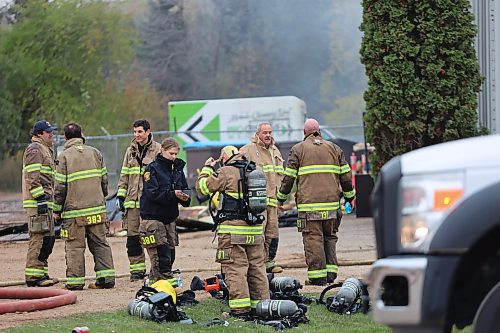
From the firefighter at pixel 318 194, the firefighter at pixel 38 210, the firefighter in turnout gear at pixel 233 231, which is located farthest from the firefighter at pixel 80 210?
the firefighter in turnout gear at pixel 233 231

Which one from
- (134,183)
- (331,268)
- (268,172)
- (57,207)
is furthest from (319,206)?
(57,207)

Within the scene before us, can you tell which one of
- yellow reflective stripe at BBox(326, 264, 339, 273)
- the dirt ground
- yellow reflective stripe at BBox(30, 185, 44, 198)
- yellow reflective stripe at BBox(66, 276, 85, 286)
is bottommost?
the dirt ground

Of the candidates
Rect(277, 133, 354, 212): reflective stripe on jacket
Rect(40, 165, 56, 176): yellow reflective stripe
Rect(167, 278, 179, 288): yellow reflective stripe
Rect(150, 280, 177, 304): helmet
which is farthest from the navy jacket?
Rect(40, 165, 56, 176): yellow reflective stripe

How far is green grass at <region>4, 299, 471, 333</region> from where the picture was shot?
9336mm

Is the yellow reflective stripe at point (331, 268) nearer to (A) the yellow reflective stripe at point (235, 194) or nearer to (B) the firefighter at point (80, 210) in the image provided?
(B) the firefighter at point (80, 210)

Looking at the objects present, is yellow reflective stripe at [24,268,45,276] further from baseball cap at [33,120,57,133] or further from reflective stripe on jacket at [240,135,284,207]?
reflective stripe on jacket at [240,135,284,207]

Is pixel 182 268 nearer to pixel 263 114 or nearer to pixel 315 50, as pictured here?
pixel 263 114

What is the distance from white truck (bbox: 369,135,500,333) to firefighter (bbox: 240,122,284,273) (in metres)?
7.63

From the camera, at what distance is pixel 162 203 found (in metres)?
11.4

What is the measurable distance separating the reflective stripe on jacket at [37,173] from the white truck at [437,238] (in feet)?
27.0

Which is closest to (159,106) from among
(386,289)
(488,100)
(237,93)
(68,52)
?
(237,93)

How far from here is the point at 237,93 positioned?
147 feet

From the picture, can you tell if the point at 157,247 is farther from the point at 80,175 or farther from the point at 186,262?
the point at 186,262

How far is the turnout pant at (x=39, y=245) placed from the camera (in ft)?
43.0
